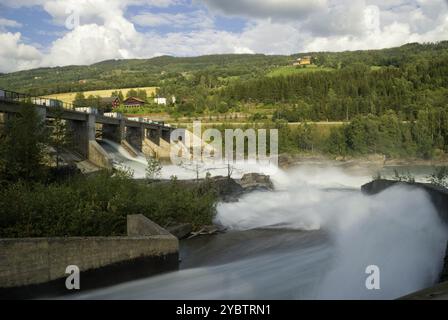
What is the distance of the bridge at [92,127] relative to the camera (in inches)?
1375

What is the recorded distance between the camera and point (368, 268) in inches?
549

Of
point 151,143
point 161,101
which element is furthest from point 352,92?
point 151,143

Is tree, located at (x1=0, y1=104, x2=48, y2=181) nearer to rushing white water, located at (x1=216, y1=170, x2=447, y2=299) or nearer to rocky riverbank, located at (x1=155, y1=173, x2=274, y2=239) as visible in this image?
rocky riverbank, located at (x1=155, y1=173, x2=274, y2=239)

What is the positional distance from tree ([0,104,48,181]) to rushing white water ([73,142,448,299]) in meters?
10.5

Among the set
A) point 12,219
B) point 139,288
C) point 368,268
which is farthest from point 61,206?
point 368,268

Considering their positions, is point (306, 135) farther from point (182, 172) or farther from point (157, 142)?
point (182, 172)

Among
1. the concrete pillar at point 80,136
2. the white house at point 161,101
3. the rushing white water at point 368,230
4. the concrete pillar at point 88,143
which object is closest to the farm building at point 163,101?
the white house at point 161,101

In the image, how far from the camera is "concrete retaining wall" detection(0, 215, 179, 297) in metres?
12.1

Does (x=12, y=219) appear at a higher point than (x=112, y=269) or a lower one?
higher

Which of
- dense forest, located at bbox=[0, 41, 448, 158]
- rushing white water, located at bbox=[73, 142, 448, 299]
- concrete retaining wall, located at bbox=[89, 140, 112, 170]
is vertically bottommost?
rushing white water, located at bbox=[73, 142, 448, 299]

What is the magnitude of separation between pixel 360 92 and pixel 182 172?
96209 millimetres

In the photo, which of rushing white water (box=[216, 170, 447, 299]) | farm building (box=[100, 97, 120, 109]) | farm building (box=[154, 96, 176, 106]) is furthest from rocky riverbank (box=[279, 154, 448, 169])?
farm building (box=[100, 97, 120, 109])

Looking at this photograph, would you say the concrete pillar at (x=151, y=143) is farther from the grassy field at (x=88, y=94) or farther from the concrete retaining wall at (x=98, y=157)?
the grassy field at (x=88, y=94)
